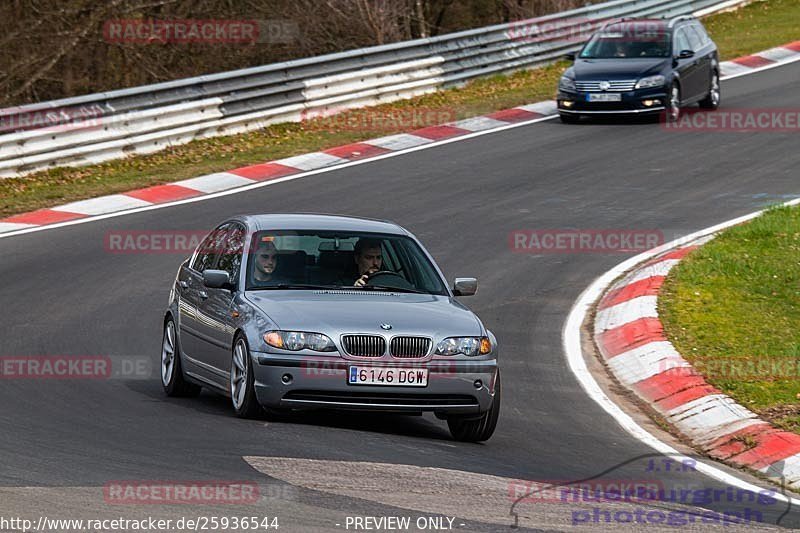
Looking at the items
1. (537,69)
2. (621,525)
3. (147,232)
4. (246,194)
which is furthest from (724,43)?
(621,525)

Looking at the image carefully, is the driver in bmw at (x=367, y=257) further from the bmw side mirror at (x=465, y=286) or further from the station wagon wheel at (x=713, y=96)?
the station wagon wheel at (x=713, y=96)

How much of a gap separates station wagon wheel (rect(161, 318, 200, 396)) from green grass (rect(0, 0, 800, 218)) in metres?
7.44

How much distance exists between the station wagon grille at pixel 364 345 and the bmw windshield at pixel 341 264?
3.25 feet

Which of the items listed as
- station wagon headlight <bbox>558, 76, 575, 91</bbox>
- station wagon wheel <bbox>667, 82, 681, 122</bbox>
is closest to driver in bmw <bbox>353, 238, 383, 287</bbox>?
station wagon headlight <bbox>558, 76, 575, 91</bbox>

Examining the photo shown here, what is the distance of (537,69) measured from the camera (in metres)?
30.1

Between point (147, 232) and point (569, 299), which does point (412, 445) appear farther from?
point (147, 232)

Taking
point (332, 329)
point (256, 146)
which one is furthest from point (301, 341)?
point (256, 146)

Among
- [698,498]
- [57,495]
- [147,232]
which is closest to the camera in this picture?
[57,495]

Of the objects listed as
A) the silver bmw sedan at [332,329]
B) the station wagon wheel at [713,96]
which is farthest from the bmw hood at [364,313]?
the station wagon wheel at [713,96]

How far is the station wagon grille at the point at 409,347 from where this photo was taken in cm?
927

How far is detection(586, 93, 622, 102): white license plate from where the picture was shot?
2447 centimetres

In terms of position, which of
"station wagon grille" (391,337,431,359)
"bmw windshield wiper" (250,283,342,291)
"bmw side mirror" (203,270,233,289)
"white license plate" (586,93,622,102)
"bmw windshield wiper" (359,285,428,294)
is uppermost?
"bmw side mirror" (203,270,233,289)

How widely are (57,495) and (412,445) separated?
2.52 meters

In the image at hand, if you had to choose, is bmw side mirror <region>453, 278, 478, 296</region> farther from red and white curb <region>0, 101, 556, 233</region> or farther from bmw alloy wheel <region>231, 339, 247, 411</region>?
red and white curb <region>0, 101, 556, 233</region>
